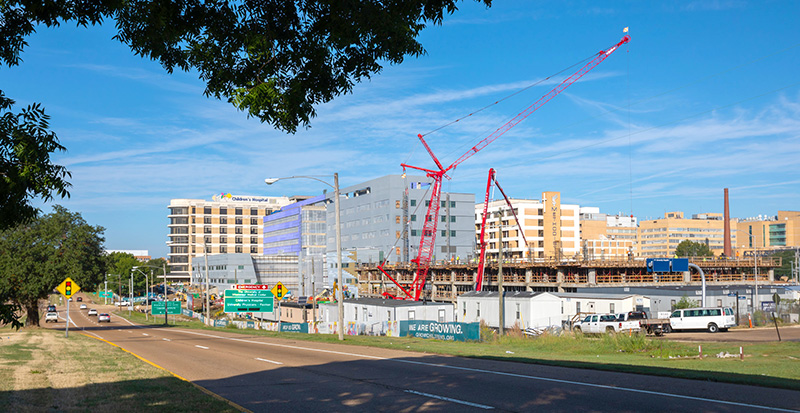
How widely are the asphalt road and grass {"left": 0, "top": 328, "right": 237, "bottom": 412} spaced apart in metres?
1.05

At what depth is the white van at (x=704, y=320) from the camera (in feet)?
165

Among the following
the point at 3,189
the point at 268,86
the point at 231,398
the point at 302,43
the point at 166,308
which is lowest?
the point at 166,308

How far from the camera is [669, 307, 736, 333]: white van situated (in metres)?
50.3

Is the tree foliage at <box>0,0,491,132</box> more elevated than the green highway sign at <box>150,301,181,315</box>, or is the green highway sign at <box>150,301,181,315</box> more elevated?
the tree foliage at <box>0,0,491,132</box>

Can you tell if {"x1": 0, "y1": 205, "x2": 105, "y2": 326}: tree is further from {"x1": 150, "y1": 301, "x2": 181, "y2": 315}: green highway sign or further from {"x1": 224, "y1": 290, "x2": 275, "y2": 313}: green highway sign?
{"x1": 150, "y1": 301, "x2": 181, "y2": 315}: green highway sign

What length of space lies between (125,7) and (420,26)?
3.99 metres

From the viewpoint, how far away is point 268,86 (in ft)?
27.8

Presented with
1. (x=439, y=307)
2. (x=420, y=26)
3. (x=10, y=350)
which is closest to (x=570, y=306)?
(x=439, y=307)

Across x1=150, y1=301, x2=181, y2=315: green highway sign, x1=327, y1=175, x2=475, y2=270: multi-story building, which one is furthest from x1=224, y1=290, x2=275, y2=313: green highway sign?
x1=327, y1=175, x2=475, y2=270: multi-story building

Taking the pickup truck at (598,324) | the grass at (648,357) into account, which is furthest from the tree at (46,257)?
the pickup truck at (598,324)

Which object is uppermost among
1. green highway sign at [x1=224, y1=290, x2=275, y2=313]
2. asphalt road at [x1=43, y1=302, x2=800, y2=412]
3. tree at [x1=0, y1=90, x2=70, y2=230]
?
tree at [x1=0, y1=90, x2=70, y2=230]

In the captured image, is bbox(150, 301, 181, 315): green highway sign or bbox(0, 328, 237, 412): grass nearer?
bbox(0, 328, 237, 412): grass

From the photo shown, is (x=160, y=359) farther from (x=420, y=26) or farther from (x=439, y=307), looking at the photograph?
(x=439, y=307)

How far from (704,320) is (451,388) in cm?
Result: 4309
